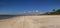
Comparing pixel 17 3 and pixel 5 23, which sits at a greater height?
pixel 17 3

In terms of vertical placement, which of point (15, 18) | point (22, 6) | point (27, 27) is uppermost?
point (22, 6)

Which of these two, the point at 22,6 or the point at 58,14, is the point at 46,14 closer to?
the point at 58,14

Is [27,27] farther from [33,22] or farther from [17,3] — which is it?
[17,3]

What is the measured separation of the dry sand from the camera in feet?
4.07

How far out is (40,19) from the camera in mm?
1253

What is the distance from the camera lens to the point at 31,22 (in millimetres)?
1250

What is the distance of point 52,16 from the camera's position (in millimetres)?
1256

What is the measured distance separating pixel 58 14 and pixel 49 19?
12 centimetres

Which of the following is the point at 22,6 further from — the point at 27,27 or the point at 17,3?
the point at 27,27

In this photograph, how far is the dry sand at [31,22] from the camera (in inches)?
48.9

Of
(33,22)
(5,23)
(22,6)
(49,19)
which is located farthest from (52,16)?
(5,23)

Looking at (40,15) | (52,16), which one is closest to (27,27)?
(40,15)

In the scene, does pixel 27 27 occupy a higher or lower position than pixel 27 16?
lower

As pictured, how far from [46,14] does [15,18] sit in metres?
0.37
